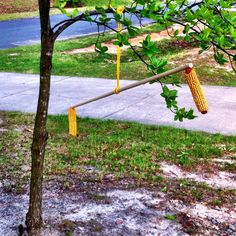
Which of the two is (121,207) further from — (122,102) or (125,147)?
(122,102)

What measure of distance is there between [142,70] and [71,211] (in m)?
6.62

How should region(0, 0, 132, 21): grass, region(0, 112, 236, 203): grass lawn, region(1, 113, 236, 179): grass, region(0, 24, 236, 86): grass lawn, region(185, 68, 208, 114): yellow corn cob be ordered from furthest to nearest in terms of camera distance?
1. region(0, 0, 132, 21): grass
2. region(0, 24, 236, 86): grass lawn
3. region(1, 113, 236, 179): grass
4. region(0, 112, 236, 203): grass lawn
5. region(185, 68, 208, 114): yellow corn cob

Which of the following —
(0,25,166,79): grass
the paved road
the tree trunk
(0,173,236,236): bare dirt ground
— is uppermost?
the tree trunk

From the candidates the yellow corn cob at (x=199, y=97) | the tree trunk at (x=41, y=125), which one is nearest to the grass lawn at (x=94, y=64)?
the tree trunk at (x=41, y=125)

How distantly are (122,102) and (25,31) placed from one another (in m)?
12.5

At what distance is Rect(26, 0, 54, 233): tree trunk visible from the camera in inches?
125

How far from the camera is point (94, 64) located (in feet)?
38.0

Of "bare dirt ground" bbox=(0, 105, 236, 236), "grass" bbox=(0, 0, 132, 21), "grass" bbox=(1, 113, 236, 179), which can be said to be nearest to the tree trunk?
"bare dirt ground" bbox=(0, 105, 236, 236)

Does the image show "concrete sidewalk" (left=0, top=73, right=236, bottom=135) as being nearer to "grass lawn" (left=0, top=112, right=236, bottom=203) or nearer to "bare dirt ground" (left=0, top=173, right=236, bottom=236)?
"grass lawn" (left=0, top=112, right=236, bottom=203)

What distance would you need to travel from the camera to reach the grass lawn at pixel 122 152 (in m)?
4.86

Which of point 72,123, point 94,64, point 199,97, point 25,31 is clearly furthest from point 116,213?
point 25,31

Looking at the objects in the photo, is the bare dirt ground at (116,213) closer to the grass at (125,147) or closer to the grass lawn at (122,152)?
the grass lawn at (122,152)

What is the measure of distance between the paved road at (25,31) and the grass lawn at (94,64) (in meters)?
2.00

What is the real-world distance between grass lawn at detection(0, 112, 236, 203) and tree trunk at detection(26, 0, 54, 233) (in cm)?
98
